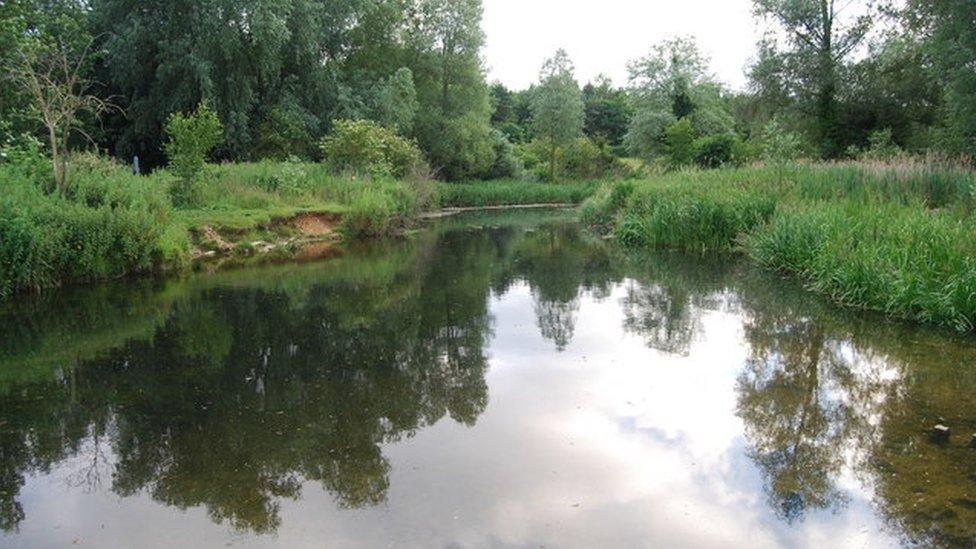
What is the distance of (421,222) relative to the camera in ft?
95.0

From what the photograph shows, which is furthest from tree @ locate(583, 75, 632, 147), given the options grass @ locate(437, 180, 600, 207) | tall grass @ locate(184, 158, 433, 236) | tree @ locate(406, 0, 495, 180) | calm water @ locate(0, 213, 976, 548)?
calm water @ locate(0, 213, 976, 548)

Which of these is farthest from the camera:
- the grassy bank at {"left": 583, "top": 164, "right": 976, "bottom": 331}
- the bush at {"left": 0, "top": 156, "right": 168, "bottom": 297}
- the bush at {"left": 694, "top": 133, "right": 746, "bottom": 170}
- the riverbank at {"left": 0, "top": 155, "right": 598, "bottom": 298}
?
the bush at {"left": 694, "top": 133, "right": 746, "bottom": 170}

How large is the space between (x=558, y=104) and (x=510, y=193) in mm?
7810

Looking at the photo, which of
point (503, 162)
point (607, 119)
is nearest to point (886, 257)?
point (503, 162)

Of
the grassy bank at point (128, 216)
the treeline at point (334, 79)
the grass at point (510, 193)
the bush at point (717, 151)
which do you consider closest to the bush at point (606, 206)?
the treeline at point (334, 79)

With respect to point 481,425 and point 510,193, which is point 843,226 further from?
point 510,193

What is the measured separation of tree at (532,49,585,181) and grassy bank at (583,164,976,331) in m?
24.3

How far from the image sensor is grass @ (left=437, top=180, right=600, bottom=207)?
39.9 metres

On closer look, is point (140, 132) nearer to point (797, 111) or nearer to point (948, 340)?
point (797, 111)

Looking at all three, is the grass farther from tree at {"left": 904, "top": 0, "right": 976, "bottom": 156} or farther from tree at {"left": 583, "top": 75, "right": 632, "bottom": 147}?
tree at {"left": 904, "top": 0, "right": 976, "bottom": 156}

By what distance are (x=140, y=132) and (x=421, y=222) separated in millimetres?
12765

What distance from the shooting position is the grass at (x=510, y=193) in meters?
39.9

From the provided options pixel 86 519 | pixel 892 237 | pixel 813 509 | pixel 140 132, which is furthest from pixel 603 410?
pixel 140 132

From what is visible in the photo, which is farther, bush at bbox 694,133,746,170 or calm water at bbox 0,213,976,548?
bush at bbox 694,133,746,170
